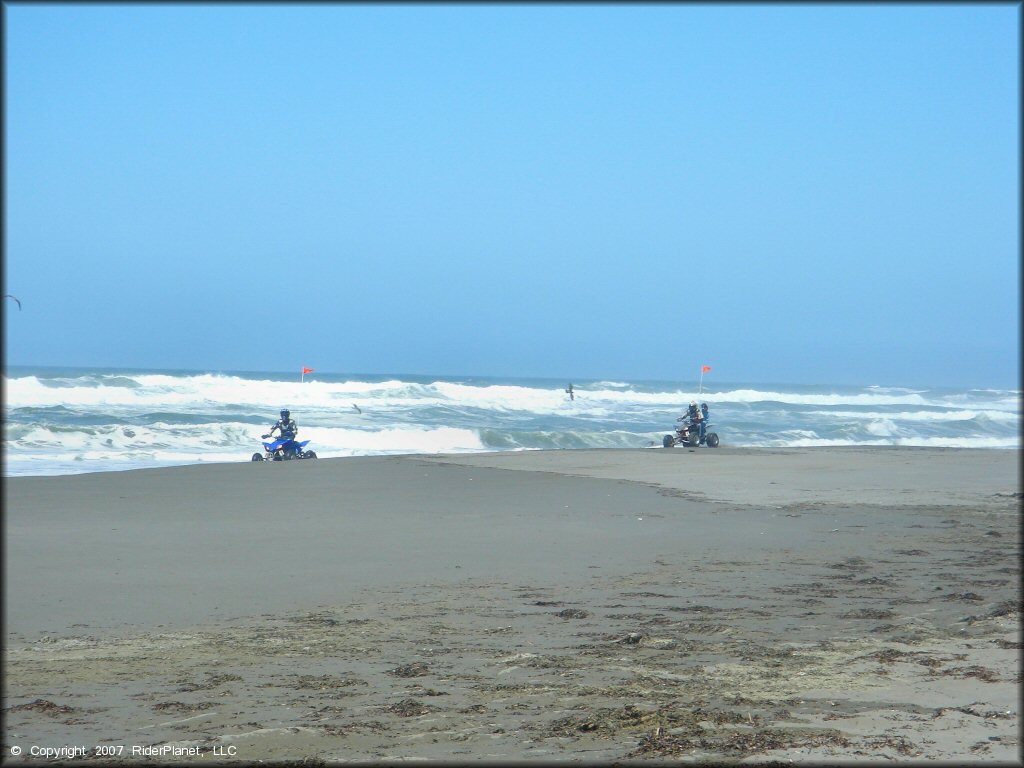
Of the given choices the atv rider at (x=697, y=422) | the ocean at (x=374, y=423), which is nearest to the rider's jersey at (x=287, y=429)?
the ocean at (x=374, y=423)

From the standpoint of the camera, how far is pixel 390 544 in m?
10.5

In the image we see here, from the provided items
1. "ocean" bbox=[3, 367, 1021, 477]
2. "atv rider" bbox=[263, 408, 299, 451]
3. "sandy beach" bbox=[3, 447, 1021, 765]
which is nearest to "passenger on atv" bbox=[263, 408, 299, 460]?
"atv rider" bbox=[263, 408, 299, 451]

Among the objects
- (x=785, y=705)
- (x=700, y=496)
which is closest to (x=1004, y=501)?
(x=700, y=496)

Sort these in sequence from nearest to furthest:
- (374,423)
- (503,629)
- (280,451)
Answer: (503,629)
(280,451)
(374,423)

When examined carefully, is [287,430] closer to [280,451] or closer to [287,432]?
[287,432]

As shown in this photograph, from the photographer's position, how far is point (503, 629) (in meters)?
6.82

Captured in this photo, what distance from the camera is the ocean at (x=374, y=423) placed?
23.0m

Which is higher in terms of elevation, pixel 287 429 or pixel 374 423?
pixel 287 429

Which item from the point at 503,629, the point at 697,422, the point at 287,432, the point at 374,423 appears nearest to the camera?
the point at 503,629

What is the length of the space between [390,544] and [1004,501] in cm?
989

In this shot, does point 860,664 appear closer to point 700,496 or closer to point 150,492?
point 700,496

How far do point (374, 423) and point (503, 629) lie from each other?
85.9 feet

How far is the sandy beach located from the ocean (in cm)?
531

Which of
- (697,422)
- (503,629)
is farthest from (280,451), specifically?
(503,629)
